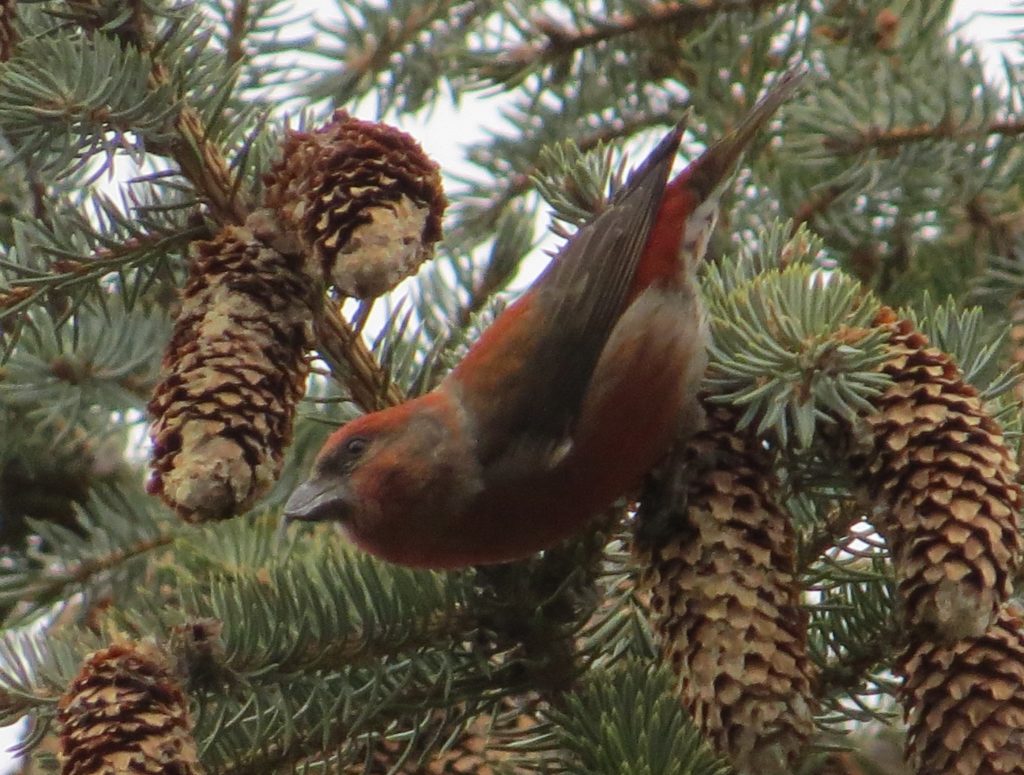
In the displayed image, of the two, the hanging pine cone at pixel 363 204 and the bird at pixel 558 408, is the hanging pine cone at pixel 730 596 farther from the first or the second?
the hanging pine cone at pixel 363 204

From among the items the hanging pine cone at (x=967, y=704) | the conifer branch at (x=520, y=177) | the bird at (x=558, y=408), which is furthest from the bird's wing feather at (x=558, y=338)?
the hanging pine cone at (x=967, y=704)

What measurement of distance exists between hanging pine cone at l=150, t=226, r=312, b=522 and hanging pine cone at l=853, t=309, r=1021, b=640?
0.71 metres

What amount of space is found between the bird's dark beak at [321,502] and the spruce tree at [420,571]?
64mm

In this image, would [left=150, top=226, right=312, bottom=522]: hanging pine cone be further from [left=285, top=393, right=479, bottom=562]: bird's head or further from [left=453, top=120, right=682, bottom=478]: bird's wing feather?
[left=453, top=120, right=682, bottom=478]: bird's wing feather

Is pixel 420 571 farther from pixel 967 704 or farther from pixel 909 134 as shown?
pixel 909 134

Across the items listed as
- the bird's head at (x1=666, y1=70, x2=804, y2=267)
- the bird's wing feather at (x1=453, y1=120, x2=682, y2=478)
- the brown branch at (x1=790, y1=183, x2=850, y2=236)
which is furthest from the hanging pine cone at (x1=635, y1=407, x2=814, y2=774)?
the brown branch at (x1=790, y1=183, x2=850, y2=236)

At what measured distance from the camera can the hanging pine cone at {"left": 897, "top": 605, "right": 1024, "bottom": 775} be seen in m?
1.52

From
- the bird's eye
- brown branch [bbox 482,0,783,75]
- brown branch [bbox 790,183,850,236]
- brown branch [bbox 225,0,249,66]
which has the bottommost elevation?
brown branch [bbox 790,183,850,236]

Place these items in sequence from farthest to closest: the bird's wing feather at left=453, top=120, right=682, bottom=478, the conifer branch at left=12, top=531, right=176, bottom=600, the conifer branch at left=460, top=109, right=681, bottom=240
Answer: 1. the conifer branch at left=460, top=109, right=681, bottom=240
2. the conifer branch at left=12, top=531, right=176, bottom=600
3. the bird's wing feather at left=453, top=120, right=682, bottom=478

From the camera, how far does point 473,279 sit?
8.70 ft

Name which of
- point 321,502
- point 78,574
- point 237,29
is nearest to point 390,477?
point 321,502

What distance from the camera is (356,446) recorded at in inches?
80.7

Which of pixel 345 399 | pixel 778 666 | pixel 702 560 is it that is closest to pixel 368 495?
pixel 345 399

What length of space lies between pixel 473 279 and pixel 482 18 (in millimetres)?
562
